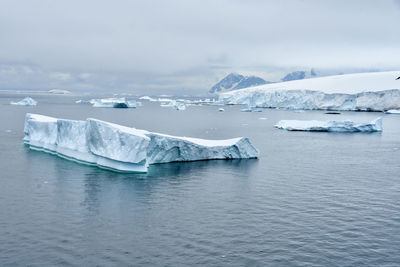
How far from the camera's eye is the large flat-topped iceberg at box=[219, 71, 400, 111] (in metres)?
82.2

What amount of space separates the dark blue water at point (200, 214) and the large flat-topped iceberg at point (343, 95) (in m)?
63.8

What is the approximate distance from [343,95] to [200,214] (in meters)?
78.9

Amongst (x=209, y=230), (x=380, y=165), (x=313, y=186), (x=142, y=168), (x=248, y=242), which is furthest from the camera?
(x=380, y=165)

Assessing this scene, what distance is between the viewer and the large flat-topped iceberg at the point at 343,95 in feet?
270

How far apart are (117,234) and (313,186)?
10525 mm

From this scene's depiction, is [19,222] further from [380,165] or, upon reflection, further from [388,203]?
[380,165]

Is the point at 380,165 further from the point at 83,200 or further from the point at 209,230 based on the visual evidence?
the point at 83,200

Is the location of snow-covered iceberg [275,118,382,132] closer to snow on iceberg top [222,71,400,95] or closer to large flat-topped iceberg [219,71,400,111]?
large flat-topped iceberg [219,71,400,111]

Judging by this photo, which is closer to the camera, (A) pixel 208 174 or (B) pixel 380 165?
(A) pixel 208 174

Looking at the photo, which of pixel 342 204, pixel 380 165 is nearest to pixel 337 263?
pixel 342 204

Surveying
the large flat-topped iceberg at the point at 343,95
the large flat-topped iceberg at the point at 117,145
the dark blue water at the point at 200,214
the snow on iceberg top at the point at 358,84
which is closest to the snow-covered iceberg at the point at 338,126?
the large flat-topped iceberg at the point at 117,145

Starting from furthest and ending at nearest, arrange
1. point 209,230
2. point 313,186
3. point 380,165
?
1. point 380,165
2. point 313,186
3. point 209,230

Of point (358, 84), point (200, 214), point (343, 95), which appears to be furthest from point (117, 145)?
point (358, 84)

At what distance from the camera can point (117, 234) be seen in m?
12.0
